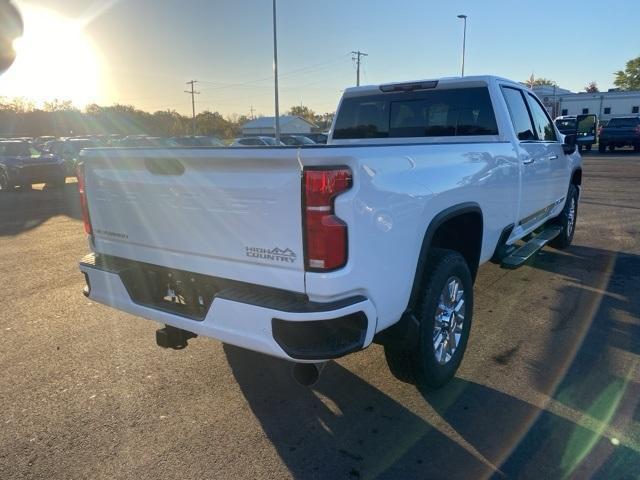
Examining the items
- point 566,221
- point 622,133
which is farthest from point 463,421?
point 622,133

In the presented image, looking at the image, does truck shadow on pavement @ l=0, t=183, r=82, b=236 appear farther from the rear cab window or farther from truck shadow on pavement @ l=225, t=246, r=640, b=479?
truck shadow on pavement @ l=225, t=246, r=640, b=479

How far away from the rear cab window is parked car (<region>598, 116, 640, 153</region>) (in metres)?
Result: 27.7

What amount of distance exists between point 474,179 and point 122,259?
249 centimetres

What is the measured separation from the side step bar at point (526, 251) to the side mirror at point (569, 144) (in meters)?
0.98

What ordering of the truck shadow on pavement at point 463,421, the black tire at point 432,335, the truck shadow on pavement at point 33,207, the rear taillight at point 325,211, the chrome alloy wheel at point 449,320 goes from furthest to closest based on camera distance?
the truck shadow on pavement at point 33,207
the chrome alloy wheel at point 449,320
the black tire at point 432,335
the truck shadow on pavement at point 463,421
the rear taillight at point 325,211

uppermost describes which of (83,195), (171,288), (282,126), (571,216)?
(282,126)

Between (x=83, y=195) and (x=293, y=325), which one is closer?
(x=293, y=325)

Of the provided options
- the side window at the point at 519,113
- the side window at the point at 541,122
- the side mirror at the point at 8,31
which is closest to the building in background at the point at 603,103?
the side window at the point at 541,122

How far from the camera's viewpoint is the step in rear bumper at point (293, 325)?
2.44 meters

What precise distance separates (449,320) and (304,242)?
4.86ft

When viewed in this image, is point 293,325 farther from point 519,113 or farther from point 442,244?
point 519,113

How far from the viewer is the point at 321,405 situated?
10.8ft

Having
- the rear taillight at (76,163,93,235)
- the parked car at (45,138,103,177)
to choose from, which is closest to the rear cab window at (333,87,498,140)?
the rear taillight at (76,163,93,235)

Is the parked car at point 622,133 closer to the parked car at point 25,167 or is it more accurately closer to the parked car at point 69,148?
the parked car at point 69,148
